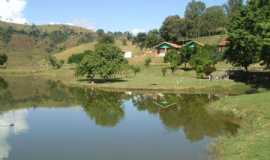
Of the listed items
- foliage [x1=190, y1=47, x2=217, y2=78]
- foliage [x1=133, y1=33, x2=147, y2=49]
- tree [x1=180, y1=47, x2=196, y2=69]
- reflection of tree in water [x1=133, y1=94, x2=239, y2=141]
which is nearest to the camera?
reflection of tree in water [x1=133, y1=94, x2=239, y2=141]

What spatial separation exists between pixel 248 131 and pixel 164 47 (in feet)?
287

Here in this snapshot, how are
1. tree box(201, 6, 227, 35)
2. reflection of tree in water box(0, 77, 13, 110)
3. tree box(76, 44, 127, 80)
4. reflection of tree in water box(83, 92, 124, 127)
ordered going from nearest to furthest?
reflection of tree in water box(83, 92, 124, 127) < reflection of tree in water box(0, 77, 13, 110) < tree box(76, 44, 127, 80) < tree box(201, 6, 227, 35)

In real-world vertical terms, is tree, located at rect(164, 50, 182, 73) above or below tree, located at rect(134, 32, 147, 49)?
below

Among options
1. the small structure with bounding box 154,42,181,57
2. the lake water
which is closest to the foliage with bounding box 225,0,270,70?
the lake water

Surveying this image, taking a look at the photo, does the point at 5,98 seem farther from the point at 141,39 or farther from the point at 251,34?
the point at 141,39

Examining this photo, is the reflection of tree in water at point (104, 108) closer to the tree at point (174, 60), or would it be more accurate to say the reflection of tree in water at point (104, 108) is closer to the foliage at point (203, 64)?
the foliage at point (203, 64)

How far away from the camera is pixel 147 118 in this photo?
139 feet

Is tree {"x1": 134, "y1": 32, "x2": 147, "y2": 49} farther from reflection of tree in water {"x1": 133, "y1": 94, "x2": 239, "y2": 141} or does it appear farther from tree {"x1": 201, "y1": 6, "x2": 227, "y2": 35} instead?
reflection of tree in water {"x1": 133, "y1": 94, "x2": 239, "y2": 141}

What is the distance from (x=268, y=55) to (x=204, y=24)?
82.8m

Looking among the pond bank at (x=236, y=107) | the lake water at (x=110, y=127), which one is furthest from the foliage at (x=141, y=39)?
the lake water at (x=110, y=127)

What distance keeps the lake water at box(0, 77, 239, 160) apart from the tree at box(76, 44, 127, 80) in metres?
14.0

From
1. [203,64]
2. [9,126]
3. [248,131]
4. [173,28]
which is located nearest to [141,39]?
[173,28]

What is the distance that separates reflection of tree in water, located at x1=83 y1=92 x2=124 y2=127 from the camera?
4103cm

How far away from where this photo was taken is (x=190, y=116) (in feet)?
135
